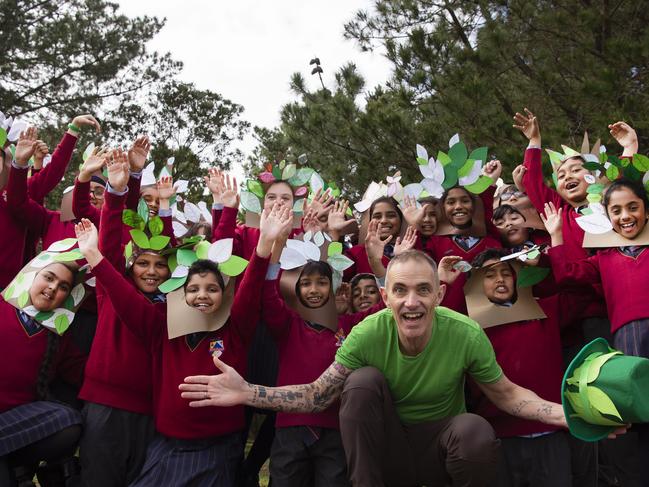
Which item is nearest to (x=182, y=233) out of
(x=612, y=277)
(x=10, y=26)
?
(x=612, y=277)

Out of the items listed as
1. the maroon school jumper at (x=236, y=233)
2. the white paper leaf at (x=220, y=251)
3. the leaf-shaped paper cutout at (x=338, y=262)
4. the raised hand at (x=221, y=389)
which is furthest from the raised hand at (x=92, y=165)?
the raised hand at (x=221, y=389)

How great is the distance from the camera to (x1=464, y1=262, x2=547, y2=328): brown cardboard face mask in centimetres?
370

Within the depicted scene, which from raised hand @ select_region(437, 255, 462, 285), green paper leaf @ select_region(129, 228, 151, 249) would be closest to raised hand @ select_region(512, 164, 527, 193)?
raised hand @ select_region(437, 255, 462, 285)

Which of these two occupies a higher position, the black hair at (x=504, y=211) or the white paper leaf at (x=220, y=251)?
the black hair at (x=504, y=211)

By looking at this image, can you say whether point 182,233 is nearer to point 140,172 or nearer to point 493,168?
point 140,172

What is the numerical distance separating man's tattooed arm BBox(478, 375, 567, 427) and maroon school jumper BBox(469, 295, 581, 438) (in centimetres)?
36

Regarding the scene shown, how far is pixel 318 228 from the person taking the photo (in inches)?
182

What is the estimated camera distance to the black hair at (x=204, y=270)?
3.73 meters

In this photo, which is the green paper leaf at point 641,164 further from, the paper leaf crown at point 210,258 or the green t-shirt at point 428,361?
the paper leaf crown at point 210,258

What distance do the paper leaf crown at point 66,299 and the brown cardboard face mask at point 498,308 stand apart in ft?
7.35

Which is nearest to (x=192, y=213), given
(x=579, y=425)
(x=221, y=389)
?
(x=221, y=389)

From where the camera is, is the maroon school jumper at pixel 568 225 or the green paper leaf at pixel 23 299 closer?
the green paper leaf at pixel 23 299

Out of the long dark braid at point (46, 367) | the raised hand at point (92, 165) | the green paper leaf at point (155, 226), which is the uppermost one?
the raised hand at point (92, 165)

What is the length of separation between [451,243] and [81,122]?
2.72m
